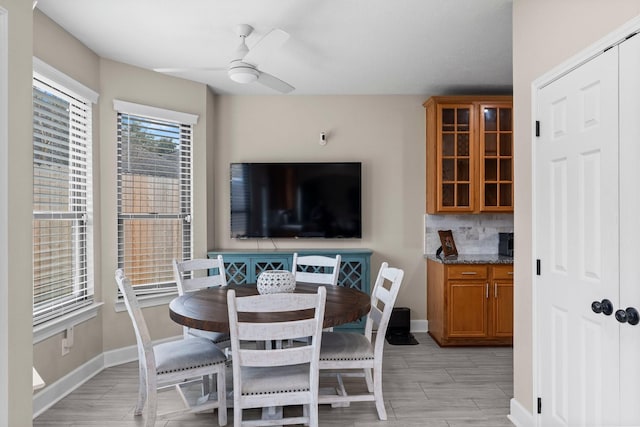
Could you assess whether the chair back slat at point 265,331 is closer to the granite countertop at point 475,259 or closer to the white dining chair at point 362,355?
the white dining chair at point 362,355

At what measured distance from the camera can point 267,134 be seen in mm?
4730

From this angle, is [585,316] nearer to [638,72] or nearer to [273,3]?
[638,72]

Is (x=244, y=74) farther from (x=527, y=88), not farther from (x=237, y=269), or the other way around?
(x=237, y=269)

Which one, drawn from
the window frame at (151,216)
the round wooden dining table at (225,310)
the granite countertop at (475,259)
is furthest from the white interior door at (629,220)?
the window frame at (151,216)

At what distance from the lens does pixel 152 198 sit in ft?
13.1

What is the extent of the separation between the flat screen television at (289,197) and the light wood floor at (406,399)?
1593 mm

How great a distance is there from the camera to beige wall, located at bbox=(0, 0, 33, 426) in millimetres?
1544

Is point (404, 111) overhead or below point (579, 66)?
overhead

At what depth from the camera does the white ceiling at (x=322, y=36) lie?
2.75m

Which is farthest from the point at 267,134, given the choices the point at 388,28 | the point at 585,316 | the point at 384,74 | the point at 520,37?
the point at 585,316

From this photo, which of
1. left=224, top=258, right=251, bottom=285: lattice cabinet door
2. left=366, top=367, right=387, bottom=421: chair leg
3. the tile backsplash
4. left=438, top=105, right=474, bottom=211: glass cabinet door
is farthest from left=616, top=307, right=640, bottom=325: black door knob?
left=224, top=258, right=251, bottom=285: lattice cabinet door

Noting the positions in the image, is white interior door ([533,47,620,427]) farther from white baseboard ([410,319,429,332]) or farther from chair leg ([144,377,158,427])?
white baseboard ([410,319,429,332])

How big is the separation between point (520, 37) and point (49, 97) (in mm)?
3199

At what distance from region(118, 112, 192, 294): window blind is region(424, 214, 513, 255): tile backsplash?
2641 mm
